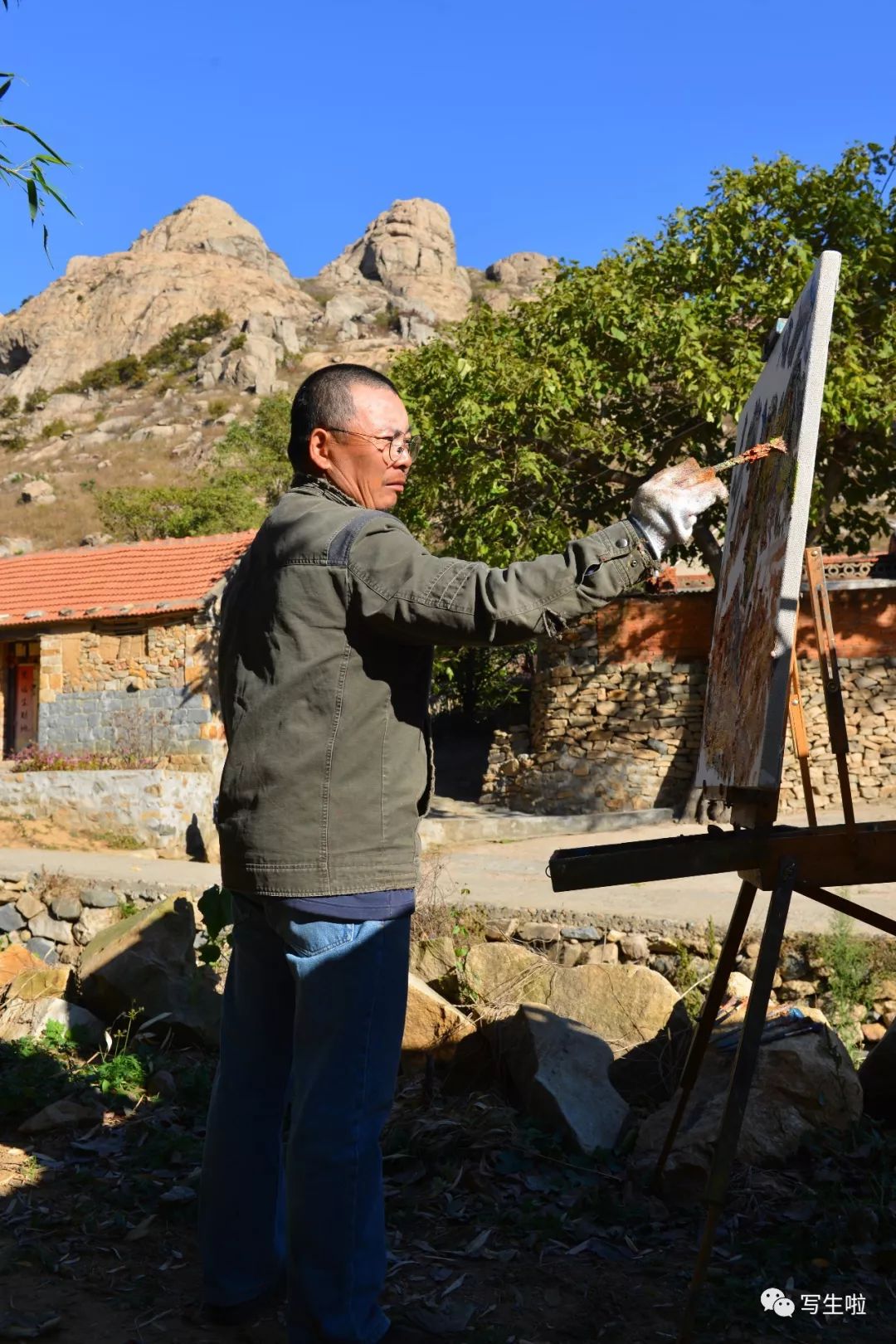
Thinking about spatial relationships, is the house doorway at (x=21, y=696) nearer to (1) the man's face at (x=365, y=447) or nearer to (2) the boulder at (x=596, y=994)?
(2) the boulder at (x=596, y=994)

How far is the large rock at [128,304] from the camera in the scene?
211ft

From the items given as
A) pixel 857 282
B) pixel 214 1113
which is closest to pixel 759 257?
pixel 857 282

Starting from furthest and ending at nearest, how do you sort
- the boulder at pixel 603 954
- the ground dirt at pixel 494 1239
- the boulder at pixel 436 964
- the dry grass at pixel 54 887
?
the dry grass at pixel 54 887 < the boulder at pixel 603 954 < the boulder at pixel 436 964 < the ground dirt at pixel 494 1239

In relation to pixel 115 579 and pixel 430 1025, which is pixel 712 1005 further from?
pixel 115 579

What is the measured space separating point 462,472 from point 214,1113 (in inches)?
452

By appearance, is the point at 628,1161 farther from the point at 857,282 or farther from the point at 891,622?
the point at 857,282

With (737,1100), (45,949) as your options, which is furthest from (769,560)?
(45,949)

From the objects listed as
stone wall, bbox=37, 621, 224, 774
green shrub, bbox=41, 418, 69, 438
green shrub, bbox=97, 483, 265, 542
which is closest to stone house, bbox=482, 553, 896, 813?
stone wall, bbox=37, 621, 224, 774

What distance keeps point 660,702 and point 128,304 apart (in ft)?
203

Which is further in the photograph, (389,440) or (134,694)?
(134,694)

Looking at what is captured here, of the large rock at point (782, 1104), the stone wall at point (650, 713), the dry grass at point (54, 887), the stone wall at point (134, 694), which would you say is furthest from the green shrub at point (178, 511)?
the large rock at point (782, 1104)

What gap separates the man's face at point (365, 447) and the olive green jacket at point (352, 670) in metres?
0.13

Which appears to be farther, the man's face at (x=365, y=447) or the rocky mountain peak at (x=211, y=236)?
the rocky mountain peak at (x=211, y=236)

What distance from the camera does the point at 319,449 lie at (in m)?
2.35
